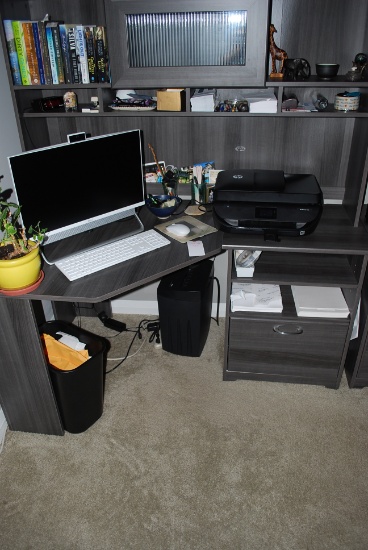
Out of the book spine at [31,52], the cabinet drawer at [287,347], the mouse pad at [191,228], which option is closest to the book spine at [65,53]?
the book spine at [31,52]

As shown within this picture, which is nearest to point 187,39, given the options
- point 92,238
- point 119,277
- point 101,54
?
point 101,54

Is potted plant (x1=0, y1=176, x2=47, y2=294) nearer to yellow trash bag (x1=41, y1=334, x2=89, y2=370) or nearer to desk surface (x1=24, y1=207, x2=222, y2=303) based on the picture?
desk surface (x1=24, y1=207, x2=222, y2=303)

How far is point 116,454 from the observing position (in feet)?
6.85

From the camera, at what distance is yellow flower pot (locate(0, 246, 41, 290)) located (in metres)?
1.69

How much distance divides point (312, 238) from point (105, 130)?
1220 mm

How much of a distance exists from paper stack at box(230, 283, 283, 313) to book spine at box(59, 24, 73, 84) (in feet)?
4.16

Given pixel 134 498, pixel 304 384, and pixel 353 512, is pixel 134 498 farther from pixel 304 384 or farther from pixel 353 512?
pixel 304 384

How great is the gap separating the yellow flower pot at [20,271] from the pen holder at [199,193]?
946mm

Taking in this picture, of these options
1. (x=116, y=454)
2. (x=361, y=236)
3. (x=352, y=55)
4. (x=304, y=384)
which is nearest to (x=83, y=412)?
(x=116, y=454)

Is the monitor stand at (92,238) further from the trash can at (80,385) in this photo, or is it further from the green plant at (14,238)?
the trash can at (80,385)

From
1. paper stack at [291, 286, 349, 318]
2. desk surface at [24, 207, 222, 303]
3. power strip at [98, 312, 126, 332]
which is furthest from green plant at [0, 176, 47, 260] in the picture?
paper stack at [291, 286, 349, 318]

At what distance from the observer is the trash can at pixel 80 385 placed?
6.58 ft

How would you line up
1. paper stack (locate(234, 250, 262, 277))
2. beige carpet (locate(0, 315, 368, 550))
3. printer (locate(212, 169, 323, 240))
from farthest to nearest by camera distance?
paper stack (locate(234, 250, 262, 277)) < printer (locate(212, 169, 323, 240)) < beige carpet (locate(0, 315, 368, 550))

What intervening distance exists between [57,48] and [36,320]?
3.94ft
